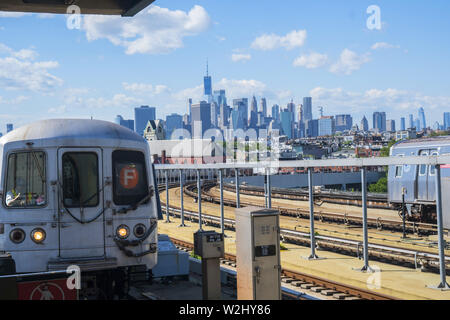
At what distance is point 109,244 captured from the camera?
8.05 meters

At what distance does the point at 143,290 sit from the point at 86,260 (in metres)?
2.32

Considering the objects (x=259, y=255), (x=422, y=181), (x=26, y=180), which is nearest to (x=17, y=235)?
(x=26, y=180)

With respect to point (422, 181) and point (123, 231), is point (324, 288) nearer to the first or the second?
point (123, 231)

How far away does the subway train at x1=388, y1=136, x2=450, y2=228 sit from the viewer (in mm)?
18297

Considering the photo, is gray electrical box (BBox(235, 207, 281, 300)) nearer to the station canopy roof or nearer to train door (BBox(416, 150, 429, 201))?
the station canopy roof

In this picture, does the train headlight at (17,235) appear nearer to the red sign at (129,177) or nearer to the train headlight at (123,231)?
the train headlight at (123,231)

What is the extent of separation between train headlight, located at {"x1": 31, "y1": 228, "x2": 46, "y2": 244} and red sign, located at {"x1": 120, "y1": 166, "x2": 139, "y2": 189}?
141cm

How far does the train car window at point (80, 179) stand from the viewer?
7.93 m

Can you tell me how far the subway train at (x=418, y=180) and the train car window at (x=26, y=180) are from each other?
1404 cm

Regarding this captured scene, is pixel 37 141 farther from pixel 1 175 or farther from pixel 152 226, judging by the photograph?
pixel 152 226

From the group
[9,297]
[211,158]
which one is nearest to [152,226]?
[9,297]

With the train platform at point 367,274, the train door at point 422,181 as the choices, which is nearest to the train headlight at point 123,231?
the train platform at point 367,274

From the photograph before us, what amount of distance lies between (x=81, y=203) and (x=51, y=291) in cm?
233

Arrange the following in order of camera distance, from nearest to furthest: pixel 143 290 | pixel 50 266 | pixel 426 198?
pixel 50 266 < pixel 143 290 < pixel 426 198
